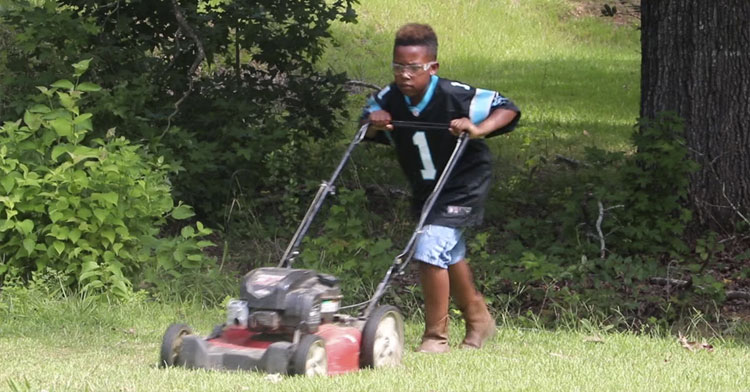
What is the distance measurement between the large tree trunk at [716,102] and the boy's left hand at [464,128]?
Answer: 378 cm

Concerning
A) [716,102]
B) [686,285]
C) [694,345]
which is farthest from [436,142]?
[716,102]

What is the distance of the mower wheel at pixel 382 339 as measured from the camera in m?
5.89

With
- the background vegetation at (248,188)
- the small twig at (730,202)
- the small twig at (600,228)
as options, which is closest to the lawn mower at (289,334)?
the background vegetation at (248,188)

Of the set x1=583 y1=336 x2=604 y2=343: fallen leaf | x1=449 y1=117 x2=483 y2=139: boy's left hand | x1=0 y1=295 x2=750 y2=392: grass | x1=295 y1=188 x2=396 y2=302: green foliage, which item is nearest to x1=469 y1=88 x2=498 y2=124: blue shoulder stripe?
x1=449 y1=117 x2=483 y2=139: boy's left hand

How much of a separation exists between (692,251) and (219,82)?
13.4 feet

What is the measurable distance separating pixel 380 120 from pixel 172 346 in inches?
62.3

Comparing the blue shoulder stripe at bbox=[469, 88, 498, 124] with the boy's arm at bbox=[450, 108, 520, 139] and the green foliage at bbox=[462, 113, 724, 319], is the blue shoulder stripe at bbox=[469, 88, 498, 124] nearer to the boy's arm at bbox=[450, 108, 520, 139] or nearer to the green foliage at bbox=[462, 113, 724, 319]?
the boy's arm at bbox=[450, 108, 520, 139]

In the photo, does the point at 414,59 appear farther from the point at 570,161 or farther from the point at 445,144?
the point at 570,161

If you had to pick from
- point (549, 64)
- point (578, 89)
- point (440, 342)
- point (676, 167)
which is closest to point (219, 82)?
point (676, 167)

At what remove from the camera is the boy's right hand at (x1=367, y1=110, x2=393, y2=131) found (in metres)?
6.54

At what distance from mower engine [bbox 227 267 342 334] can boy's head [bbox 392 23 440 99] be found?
3.88 feet

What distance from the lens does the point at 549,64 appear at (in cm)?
1925

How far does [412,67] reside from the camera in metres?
6.43

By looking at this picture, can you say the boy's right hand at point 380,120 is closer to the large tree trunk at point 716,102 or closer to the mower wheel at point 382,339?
the mower wheel at point 382,339
